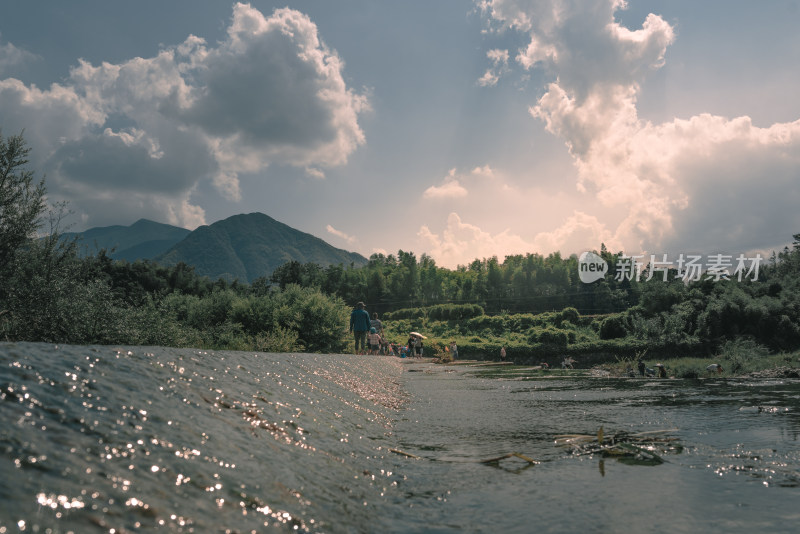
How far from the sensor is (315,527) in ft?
8.71

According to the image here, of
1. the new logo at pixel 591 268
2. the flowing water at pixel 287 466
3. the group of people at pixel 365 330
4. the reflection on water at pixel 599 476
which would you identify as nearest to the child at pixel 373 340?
the group of people at pixel 365 330

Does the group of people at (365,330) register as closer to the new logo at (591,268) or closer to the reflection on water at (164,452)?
the reflection on water at (164,452)

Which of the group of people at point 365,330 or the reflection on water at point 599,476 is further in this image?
the group of people at point 365,330

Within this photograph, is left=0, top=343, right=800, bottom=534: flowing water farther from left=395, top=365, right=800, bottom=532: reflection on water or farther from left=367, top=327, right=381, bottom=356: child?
left=367, top=327, right=381, bottom=356: child

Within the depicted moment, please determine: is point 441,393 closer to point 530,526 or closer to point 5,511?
point 530,526

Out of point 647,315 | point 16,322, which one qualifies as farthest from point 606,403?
point 647,315

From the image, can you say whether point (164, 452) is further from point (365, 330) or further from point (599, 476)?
point (365, 330)

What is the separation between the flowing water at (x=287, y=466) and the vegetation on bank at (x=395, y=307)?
334 inches

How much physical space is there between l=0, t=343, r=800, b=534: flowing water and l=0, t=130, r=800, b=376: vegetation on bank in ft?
27.8

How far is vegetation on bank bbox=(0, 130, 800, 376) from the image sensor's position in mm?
14453

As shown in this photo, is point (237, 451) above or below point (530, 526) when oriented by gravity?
above

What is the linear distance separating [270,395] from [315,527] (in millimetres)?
2195

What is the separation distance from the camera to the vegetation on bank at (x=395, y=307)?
14453mm

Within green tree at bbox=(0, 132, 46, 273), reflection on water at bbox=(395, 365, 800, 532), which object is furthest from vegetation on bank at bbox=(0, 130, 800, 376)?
reflection on water at bbox=(395, 365, 800, 532)
